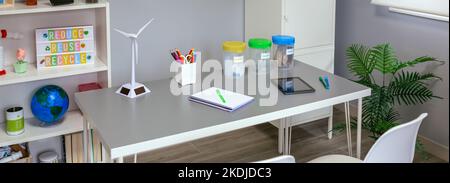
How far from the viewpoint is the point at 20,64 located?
9.40ft

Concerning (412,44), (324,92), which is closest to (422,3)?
(412,44)

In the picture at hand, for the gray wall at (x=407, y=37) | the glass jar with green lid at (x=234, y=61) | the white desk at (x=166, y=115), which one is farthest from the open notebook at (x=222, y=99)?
the gray wall at (x=407, y=37)

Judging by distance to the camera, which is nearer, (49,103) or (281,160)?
(281,160)

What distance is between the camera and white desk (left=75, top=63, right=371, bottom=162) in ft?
7.29

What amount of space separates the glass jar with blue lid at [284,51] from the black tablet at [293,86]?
0.21 metres

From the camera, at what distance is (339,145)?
3707 mm

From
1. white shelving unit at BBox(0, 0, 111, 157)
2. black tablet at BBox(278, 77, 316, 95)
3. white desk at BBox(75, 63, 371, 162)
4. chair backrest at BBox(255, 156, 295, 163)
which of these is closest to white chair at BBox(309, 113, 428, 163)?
chair backrest at BBox(255, 156, 295, 163)

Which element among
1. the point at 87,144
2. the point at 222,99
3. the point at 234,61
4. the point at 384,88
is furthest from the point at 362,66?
the point at 87,144

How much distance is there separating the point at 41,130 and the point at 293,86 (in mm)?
1375

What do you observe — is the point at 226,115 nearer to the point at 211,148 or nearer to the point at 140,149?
the point at 140,149

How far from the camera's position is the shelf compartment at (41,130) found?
2.89 m

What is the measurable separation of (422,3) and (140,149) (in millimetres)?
2021

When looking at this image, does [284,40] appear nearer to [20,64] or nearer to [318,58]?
[318,58]

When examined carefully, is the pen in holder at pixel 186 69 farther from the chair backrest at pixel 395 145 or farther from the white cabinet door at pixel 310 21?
the chair backrest at pixel 395 145
